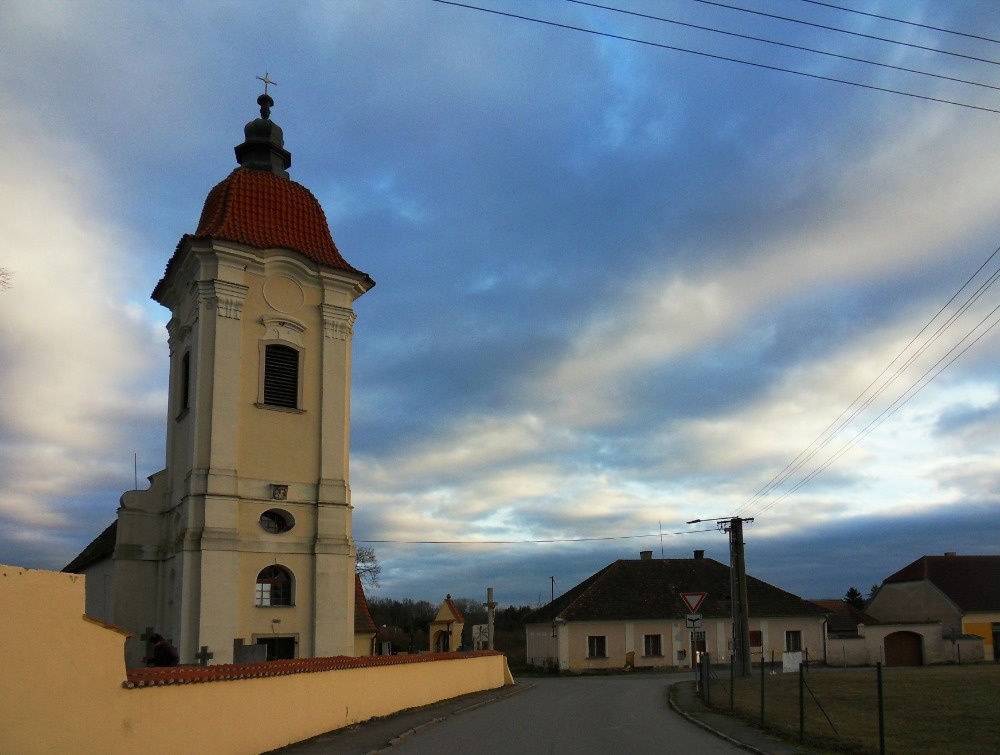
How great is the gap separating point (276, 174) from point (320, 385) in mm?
7016

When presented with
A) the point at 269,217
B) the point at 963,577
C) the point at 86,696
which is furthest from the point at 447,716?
the point at 963,577

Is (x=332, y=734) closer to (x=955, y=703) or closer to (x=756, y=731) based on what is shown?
(x=756, y=731)

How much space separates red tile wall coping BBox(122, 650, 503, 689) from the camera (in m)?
9.74

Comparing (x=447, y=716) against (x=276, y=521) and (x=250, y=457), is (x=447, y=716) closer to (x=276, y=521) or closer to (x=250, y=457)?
(x=276, y=521)

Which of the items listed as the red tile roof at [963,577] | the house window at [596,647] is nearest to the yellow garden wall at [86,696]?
the house window at [596,647]

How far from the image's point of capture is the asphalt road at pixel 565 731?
46.7 feet

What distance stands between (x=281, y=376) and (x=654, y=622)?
32.5m

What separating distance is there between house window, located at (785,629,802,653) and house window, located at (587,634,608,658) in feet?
36.6

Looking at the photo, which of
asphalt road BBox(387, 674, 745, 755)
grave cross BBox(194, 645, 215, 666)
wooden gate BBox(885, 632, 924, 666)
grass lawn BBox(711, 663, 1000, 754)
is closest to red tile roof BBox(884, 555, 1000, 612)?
wooden gate BBox(885, 632, 924, 666)

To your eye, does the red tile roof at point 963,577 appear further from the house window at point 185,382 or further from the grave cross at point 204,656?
the grave cross at point 204,656

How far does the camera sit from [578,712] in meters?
21.8

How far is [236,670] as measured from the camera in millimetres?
11930

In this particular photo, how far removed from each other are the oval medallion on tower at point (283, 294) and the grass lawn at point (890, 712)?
14802mm

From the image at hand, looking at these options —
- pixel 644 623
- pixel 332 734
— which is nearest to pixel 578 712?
pixel 332 734
